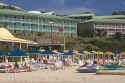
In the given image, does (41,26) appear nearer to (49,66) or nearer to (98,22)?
(98,22)

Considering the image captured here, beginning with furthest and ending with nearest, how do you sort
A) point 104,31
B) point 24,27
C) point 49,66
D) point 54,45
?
point 104,31 → point 24,27 → point 54,45 → point 49,66

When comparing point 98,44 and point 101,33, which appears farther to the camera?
point 101,33

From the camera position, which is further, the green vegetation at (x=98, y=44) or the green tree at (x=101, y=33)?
the green tree at (x=101, y=33)

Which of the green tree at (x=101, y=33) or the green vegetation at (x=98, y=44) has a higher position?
the green tree at (x=101, y=33)

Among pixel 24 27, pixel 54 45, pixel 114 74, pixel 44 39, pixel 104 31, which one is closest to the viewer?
pixel 114 74

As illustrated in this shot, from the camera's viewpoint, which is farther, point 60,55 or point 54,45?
point 54,45

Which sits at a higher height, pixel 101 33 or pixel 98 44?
pixel 101 33

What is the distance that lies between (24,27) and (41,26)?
5.35m

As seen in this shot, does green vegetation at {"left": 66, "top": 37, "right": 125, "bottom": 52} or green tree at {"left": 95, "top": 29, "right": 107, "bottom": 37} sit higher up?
green tree at {"left": 95, "top": 29, "right": 107, "bottom": 37}

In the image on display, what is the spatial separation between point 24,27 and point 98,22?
77.7 feet

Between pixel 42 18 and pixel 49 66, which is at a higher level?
pixel 42 18

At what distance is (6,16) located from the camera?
Answer: 5916 centimetres

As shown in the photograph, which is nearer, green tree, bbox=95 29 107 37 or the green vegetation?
the green vegetation

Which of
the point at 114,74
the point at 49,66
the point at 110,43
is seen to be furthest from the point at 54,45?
the point at 114,74
